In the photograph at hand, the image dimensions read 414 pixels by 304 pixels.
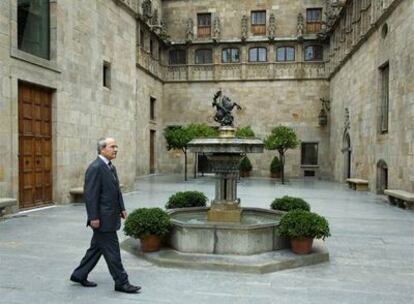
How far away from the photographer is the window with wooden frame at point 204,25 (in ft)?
96.4

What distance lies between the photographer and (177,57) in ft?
97.7

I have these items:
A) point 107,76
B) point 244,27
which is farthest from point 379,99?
point 244,27

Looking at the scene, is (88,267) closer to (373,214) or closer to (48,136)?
(48,136)

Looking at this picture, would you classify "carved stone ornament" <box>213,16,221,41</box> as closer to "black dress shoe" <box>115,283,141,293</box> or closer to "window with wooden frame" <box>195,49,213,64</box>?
"window with wooden frame" <box>195,49,213,64</box>

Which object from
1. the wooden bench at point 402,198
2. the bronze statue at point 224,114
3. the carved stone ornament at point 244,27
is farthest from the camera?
the carved stone ornament at point 244,27

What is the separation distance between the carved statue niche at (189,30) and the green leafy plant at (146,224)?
24.2 meters

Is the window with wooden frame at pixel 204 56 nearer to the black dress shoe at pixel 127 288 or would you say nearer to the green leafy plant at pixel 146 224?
the green leafy plant at pixel 146 224

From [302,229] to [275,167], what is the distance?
21273 mm

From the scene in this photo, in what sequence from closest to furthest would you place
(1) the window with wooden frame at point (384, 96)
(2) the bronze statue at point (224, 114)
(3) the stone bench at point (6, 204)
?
(2) the bronze statue at point (224, 114), (3) the stone bench at point (6, 204), (1) the window with wooden frame at point (384, 96)

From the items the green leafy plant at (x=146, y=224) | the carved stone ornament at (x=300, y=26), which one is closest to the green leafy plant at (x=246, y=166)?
the carved stone ornament at (x=300, y=26)

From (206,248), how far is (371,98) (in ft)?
43.9

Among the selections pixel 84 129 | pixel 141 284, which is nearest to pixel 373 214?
pixel 141 284

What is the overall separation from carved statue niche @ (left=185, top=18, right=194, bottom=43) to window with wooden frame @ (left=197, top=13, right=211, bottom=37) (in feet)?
1.61

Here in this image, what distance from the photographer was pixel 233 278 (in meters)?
5.44
